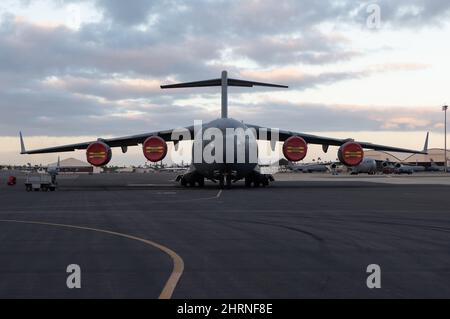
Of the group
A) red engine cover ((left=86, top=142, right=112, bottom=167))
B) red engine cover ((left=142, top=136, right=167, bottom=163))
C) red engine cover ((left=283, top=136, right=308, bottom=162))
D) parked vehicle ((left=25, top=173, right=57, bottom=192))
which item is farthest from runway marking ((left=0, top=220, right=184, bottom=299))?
parked vehicle ((left=25, top=173, right=57, bottom=192))

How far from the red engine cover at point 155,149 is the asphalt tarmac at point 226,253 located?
16.7 metres

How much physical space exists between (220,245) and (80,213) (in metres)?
9.76

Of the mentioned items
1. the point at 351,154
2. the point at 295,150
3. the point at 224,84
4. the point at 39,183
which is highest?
the point at 224,84

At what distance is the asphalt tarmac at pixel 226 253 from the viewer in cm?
850

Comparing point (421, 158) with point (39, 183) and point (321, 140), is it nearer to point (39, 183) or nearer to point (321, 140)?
point (321, 140)

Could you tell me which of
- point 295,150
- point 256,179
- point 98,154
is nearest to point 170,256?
point 295,150

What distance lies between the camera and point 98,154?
3984 cm

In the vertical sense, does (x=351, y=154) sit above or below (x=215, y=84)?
below

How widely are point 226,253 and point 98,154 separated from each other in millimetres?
29302

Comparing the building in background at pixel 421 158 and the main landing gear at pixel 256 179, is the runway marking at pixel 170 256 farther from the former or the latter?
the building in background at pixel 421 158

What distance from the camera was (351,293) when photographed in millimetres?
8148

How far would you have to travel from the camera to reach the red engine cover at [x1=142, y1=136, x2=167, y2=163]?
38094mm

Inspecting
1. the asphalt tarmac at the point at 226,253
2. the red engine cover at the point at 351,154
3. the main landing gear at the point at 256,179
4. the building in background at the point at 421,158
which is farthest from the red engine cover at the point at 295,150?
the building in background at the point at 421,158
